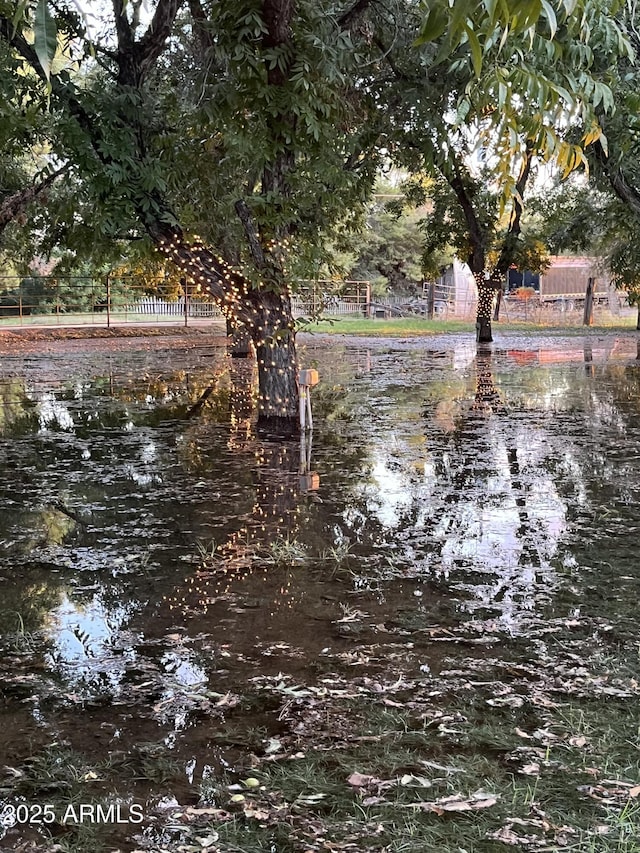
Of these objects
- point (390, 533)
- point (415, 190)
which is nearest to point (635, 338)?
point (415, 190)

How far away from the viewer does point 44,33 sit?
176cm

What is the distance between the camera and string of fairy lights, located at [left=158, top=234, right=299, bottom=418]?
404 inches

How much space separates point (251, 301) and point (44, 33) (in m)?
8.65

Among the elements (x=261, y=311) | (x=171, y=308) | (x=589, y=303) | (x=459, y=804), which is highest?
(x=589, y=303)

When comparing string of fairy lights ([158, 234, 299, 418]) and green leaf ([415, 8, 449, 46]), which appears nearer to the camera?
green leaf ([415, 8, 449, 46])

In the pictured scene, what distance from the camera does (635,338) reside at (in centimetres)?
2798

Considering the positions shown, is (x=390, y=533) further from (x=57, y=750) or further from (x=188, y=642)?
(x=57, y=750)

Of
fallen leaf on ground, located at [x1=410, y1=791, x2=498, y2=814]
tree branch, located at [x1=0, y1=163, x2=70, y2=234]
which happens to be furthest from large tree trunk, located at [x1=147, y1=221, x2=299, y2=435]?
fallen leaf on ground, located at [x1=410, y1=791, x2=498, y2=814]

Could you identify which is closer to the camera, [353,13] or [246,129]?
[246,129]

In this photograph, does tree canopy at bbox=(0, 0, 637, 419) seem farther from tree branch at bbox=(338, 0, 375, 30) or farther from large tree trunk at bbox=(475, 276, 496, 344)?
large tree trunk at bbox=(475, 276, 496, 344)

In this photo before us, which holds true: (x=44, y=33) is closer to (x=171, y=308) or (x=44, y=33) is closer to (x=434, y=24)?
(x=434, y=24)

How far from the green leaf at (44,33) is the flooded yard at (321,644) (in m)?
2.38

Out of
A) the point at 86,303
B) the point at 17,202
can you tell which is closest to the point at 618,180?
the point at 17,202

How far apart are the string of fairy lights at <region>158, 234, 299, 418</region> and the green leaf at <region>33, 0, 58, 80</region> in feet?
27.1
